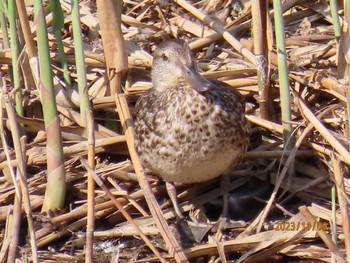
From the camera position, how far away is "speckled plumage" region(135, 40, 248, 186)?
14.0ft

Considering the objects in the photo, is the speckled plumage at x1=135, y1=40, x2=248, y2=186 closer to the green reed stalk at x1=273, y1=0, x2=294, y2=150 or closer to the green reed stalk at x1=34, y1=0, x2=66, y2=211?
the green reed stalk at x1=273, y1=0, x2=294, y2=150

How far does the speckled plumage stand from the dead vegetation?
196 millimetres

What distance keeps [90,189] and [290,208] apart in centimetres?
127

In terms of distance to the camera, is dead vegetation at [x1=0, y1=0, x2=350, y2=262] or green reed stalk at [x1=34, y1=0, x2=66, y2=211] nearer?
green reed stalk at [x1=34, y1=0, x2=66, y2=211]

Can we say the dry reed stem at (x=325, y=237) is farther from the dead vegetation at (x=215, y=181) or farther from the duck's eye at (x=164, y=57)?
the duck's eye at (x=164, y=57)

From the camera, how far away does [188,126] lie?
4277 mm

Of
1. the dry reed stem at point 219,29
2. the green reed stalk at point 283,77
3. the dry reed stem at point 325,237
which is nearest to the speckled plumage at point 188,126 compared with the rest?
the green reed stalk at point 283,77

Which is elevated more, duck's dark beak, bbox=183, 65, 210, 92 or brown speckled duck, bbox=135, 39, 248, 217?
duck's dark beak, bbox=183, 65, 210, 92

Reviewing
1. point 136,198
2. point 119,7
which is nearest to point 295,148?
point 136,198

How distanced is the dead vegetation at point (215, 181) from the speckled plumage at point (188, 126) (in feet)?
0.64

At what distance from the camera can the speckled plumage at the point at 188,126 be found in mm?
4258
